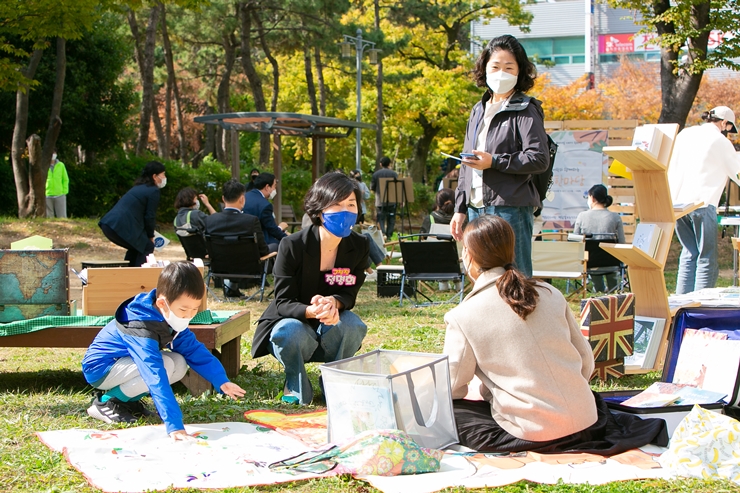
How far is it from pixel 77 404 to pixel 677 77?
12.8 meters

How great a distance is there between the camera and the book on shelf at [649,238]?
199 inches

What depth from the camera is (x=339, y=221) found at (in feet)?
14.1

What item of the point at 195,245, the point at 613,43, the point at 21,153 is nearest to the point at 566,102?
the point at 613,43

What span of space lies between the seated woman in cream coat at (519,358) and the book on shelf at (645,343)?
68.3 inches

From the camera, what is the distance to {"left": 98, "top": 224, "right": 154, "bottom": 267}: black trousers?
8039mm

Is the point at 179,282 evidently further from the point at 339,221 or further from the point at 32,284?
the point at 32,284

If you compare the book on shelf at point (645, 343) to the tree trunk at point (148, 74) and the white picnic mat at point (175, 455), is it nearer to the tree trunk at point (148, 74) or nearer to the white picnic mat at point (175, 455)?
the white picnic mat at point (175, 455)

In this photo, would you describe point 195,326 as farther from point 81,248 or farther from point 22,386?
point 81,248

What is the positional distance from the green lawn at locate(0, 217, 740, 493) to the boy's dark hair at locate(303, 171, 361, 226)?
110 cm

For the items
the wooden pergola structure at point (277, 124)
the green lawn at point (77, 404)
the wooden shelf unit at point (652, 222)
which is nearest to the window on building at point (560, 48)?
the wooden pergola structure at point (277, 124)

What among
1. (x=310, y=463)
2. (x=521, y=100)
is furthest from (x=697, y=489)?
(x=521, y=100)

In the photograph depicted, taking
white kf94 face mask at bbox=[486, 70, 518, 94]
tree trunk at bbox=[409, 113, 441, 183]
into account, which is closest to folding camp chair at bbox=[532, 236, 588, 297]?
white kf94 face mask at bbox=[486, 70, 518, 94]

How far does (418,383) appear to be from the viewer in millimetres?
3359

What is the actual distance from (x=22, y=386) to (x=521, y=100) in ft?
11.4
